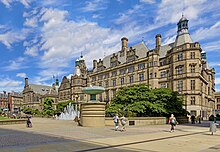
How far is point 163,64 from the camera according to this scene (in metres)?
66.4

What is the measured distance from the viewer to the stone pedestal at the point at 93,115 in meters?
27.9

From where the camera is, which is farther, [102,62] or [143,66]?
[102,62]

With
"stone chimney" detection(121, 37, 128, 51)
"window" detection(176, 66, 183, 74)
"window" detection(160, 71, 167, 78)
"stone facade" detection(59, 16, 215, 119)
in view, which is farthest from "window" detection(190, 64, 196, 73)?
"stone chimney" detection(121, 37, 128, 51)

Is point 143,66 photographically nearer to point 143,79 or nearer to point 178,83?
point 143,79

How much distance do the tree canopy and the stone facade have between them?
1915cm

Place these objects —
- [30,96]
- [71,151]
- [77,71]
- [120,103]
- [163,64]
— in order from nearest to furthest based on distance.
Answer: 1. [71,151]
2. [120,103]
3. [163,64]
4. [77,71]
5. [30,96]

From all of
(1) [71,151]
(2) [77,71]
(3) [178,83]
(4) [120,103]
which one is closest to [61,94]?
(2) [77,71]

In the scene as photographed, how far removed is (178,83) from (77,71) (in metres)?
49.7

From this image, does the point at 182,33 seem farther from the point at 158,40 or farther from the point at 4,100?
the point at 4,100

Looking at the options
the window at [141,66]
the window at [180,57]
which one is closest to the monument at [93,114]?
the window at [180,57]

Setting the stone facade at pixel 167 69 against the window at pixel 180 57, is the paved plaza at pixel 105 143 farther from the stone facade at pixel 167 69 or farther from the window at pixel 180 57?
the window at pixel 180 57

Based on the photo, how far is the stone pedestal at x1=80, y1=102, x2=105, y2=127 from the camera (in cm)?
2787

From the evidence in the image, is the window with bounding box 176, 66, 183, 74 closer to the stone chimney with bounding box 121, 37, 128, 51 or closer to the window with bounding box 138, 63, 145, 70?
the window with bounding box 138, 63, 145, 70

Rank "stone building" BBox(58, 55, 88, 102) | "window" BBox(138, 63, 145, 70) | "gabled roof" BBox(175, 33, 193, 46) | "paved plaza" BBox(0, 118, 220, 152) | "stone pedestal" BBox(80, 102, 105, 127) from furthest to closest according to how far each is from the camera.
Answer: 1. "stone building" BBox(58, 55, 88, 102)
2. "window" BBox(138, 63, 145, 70)
3. "gabled roof" BBox(175, 33, 193, 46)
4. "stone pedestal" BBox(80, 102, 105, 127)
5. "paved plaza" BBox(0, 118, 220, 152)
